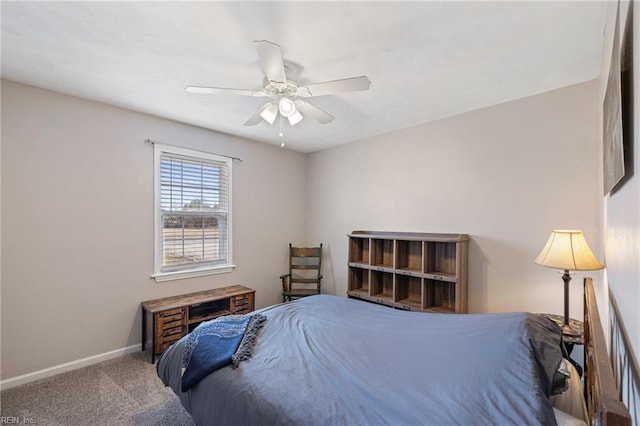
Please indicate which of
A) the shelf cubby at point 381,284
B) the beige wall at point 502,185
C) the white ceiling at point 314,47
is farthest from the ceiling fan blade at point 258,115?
the shelf cubby at point 381,284

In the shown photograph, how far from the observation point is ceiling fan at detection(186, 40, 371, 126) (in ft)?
5.57

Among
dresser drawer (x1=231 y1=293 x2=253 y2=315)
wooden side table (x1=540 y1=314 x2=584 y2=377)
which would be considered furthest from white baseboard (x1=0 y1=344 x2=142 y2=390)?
wooden side table (x1=540 y1=314 x2=584 y2=377)

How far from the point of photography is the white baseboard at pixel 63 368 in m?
2.42

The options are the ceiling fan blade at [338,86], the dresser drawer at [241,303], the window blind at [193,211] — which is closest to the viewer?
the ceiling fan blade at [338,86]

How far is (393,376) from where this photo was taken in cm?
148

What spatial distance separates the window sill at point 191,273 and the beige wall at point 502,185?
6.81 feet

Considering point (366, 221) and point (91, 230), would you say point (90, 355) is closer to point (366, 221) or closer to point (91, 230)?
point (91, 230)

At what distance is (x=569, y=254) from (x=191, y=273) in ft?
12.1

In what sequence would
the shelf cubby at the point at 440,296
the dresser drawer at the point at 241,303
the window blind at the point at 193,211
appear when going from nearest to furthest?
the shelf cubby at the point at 440,296, the window blind at the point at 193,211, the dresser drawer at the point at 241,303

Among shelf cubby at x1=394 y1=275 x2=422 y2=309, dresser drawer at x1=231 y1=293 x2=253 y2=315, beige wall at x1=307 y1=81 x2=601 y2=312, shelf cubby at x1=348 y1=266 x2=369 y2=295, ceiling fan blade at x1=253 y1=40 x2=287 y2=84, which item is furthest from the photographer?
shelf cubby at x1=348 y1=266 x2=369 y2=295

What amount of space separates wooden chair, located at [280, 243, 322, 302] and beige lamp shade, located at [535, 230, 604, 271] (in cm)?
273

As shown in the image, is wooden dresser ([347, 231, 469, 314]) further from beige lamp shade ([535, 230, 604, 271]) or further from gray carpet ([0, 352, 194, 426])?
gray carpet ([0, 352, 194, 426])

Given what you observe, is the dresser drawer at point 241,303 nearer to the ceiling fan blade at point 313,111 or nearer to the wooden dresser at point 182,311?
the wooden dresser at point 182,311

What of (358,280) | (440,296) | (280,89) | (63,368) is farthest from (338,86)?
(63,368)
